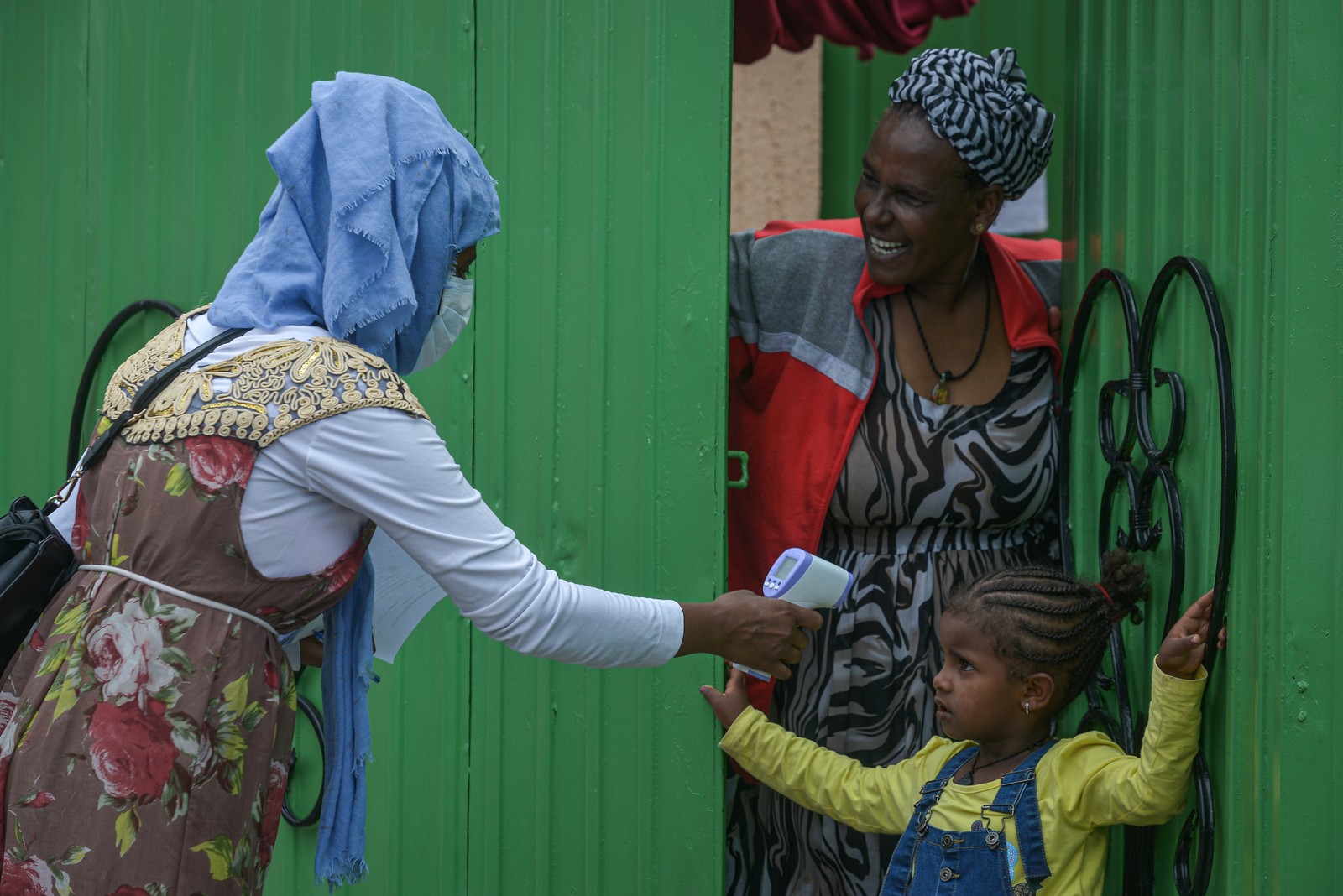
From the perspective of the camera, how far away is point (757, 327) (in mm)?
2822

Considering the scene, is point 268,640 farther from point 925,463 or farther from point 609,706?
point 925,463

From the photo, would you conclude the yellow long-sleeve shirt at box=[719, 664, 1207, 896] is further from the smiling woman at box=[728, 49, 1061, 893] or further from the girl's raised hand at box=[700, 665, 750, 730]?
the smiling woman at box=[728, 49, 1061, 893]

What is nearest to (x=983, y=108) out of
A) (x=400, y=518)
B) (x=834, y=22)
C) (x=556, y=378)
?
(x=834, y=22)

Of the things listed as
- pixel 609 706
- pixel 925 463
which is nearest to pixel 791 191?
pixel 925 463

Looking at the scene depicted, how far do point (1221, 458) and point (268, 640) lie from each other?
1341 millimetres

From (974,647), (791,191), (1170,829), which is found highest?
(791,191)

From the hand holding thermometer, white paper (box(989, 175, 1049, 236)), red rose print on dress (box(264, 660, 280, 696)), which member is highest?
white paper (box(989, 175, 1049, 236))

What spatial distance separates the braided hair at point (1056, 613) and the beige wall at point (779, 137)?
6.63 ft

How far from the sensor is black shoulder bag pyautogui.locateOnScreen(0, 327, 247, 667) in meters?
1.78

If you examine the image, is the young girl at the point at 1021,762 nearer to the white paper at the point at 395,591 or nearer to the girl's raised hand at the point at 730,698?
the girl's raised hand at the point at 730,698

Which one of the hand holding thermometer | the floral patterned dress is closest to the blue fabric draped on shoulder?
the floral patterned dress

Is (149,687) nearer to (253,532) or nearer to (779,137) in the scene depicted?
(253,532)

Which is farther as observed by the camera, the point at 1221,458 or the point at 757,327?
the point at 757,327

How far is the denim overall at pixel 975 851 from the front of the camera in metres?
2.13
